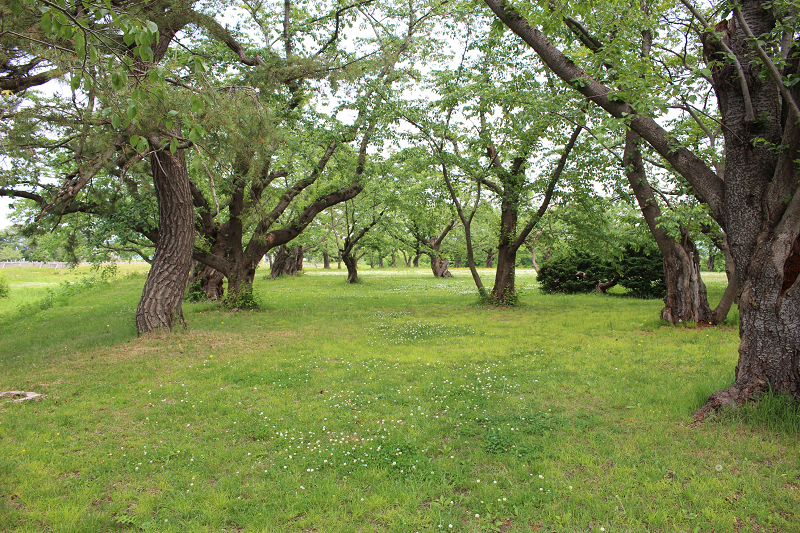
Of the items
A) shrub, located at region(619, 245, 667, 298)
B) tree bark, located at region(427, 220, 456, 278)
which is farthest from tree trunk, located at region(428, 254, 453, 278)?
shrub, located at region(619, 245, 667, 298)

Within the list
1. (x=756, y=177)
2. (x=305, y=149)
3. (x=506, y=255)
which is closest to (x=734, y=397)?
(x=756, y=177)

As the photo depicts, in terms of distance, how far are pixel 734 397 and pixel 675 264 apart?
775cm

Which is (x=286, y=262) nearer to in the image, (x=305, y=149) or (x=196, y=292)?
(x=196, y=292)

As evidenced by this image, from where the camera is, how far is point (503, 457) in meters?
4.53

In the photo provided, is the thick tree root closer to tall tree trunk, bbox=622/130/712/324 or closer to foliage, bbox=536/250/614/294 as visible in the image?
tall tree trunk, bbox=622/130/712/324

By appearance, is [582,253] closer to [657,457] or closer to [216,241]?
[216,241]

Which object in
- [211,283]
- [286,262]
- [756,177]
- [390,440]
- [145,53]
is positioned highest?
[145,53]

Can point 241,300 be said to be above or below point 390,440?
above

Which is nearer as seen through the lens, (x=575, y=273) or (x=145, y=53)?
(x=145, y=53)

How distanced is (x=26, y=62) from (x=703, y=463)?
40.3ft

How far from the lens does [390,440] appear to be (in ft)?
16.3

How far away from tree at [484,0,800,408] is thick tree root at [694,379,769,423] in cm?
1

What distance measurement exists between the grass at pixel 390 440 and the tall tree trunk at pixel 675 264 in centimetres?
195

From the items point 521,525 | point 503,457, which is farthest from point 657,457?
point 521,525
